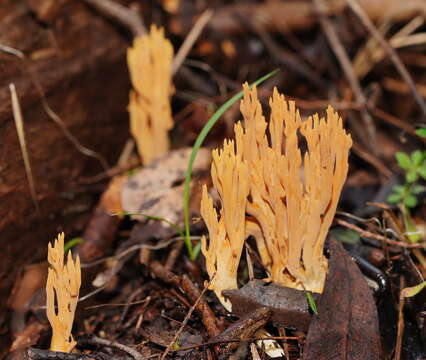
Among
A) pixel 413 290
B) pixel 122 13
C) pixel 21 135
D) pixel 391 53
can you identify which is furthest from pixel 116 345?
pixel 391 53

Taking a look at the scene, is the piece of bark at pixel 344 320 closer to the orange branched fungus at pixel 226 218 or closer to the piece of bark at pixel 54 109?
the orange branched fungus at pixel 226 218

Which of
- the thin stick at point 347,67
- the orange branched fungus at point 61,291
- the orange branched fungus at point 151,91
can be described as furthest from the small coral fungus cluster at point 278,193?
the thin stick at point 347,67

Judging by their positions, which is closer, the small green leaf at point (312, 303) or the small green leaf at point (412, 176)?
the small green leaf at point (312, 303)

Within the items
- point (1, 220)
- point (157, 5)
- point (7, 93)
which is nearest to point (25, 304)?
point (1, 220)

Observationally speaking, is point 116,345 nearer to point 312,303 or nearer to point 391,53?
point 312,303

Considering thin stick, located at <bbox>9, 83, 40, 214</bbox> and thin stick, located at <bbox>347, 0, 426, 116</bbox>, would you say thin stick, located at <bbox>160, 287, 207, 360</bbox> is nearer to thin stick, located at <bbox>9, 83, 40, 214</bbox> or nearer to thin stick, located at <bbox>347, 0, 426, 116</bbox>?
thin stick, located at <bbox>9, 83, 40, 214</bbox>
